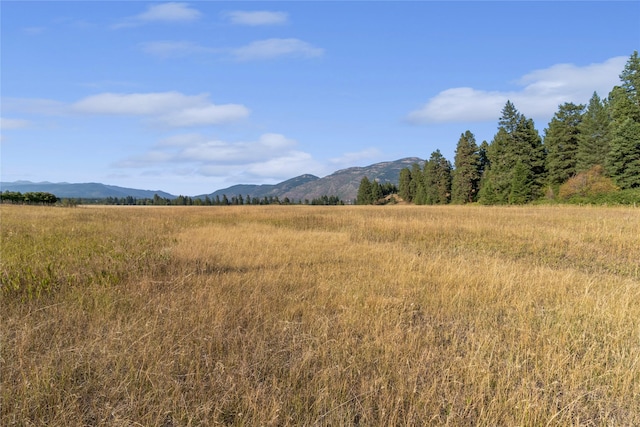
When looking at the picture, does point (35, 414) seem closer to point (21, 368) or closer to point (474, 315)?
point (21, 368)

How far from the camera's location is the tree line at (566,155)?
34.4m

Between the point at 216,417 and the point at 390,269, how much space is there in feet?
17.3

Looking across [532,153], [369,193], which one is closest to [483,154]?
[532,153]

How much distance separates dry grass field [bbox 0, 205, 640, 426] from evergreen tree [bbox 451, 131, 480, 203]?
185 feet

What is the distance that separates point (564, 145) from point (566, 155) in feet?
4.92

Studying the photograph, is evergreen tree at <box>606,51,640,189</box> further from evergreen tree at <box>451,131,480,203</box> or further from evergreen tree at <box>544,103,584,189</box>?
evergreen tree at <box>451,131,480,203</box>

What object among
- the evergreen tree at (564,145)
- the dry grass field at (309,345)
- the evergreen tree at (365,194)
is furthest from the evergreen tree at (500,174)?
the dry grass field at (309,345)

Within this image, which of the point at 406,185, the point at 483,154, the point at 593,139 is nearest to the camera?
the point at 593,139

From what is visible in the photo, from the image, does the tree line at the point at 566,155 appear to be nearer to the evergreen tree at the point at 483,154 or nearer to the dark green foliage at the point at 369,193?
the evergreen tree at the point at 483,154

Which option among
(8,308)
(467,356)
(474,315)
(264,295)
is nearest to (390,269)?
(474,315)

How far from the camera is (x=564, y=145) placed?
44.8 m

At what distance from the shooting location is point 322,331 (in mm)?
3711

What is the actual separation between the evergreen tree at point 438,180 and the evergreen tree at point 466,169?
14.8ft

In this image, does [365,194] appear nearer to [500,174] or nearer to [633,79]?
[500,174]
